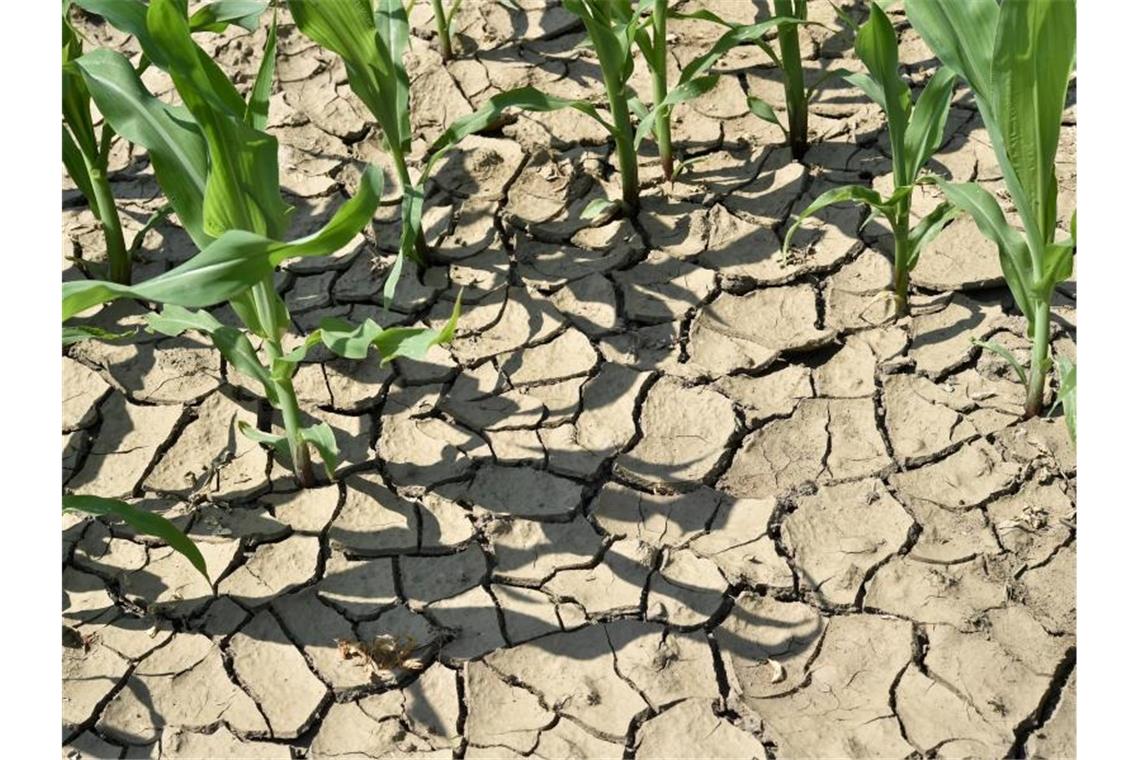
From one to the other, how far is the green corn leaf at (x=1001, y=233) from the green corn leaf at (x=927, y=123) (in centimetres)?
19

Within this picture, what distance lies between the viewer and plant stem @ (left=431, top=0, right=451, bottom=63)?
4094mm

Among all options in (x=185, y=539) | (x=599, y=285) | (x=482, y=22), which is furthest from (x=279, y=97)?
(x=185, y=539)

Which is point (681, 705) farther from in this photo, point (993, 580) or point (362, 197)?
point (362, 197)

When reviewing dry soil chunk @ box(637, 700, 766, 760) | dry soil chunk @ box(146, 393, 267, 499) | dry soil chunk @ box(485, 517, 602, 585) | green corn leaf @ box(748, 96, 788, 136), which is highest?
green corn leaf @ box(748, 96, 788, 136)

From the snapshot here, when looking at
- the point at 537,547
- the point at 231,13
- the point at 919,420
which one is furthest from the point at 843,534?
the point at 231,13

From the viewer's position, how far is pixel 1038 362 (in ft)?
10.4

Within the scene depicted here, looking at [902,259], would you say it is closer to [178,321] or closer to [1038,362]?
[1038,362]

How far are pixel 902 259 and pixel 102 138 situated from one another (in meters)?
1.75

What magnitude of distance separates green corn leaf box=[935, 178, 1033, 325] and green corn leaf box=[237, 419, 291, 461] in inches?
54.1

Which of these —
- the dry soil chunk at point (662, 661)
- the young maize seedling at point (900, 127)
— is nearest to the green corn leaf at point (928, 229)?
the young maize seedling at point (900, 127)

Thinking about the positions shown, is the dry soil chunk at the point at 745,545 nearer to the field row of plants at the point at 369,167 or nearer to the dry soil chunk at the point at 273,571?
the field row of plants at the point at 369,167

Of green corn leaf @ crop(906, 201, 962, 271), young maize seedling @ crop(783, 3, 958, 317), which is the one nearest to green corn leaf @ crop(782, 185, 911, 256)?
young maize seedling @ crop(783, 3, 958, 317)

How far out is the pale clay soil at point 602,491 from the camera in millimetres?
2838

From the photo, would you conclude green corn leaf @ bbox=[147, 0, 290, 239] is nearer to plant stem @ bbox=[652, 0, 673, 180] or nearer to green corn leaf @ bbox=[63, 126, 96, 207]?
green corn leaf @ bbox=[63, 126, 96, 207]
